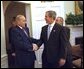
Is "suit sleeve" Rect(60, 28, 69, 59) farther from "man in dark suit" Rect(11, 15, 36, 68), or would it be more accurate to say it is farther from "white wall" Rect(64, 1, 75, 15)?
"white wall" Rect(64, 1, 75, 15)

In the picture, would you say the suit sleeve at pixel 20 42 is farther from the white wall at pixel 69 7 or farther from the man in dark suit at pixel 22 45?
the white wall at pixel 69 7

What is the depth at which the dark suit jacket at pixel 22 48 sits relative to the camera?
3904 mm

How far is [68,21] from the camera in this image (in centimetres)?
763

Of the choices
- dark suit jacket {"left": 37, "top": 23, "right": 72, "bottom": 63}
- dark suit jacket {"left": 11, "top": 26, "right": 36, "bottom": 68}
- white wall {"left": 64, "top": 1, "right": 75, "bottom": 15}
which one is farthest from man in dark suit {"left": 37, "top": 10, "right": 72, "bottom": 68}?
white wall {"left": 64, "top": 1, "right": 75, "bottom": 15}

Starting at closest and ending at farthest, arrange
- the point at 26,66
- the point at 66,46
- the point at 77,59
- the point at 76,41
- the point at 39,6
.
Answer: the point at 66,46 < the point at 26,66 < the point at 77,59 < the point at 39,6 < the point at 76,41

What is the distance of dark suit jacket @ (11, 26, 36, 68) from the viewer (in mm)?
3904

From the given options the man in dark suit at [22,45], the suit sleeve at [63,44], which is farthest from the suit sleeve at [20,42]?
the suit sleeve at [63,44]

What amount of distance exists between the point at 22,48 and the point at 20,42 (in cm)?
11

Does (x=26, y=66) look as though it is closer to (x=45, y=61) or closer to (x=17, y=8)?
(x=45, y=61)

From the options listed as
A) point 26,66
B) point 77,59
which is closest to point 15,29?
point 26,66

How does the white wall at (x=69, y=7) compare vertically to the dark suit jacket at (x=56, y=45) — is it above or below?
above

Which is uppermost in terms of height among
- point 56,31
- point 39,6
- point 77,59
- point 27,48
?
point 39,6

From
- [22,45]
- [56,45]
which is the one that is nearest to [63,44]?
[56,45]

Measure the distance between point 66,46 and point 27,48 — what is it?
630mm
